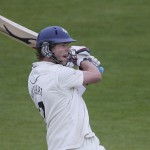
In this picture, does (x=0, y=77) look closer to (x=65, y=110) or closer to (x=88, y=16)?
(x=88, y=16)

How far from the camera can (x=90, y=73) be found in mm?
7320

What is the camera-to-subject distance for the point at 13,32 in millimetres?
8477

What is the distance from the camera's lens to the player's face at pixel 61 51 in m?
7.24

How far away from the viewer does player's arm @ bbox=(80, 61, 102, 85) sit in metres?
7.29

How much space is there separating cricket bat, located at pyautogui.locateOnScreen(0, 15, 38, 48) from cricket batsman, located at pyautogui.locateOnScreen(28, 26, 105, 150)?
1011 millimetres

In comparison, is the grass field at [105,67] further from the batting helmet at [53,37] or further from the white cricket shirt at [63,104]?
the batting helmet at [53,37]

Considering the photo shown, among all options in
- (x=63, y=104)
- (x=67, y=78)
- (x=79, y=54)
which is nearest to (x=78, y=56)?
(x=79, y=54)

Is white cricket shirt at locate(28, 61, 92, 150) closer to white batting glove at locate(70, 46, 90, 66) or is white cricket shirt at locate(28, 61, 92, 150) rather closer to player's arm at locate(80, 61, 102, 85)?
player's arm at locate(80, 61, 102, 85)

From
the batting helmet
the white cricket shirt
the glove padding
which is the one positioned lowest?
the white cricket shirt

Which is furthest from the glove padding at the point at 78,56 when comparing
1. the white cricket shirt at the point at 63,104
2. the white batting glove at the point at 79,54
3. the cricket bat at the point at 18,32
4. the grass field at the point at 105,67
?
the grass field at the point at 105,67

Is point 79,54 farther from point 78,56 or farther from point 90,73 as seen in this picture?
point 90,73

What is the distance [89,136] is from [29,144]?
4.23 metres

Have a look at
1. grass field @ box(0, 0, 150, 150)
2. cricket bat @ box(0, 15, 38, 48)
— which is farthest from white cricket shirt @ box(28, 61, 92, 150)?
grass field @ box(0, 0, 150, 150)

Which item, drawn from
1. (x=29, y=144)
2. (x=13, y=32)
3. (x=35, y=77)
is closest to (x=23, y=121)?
(x=29, y=144)
